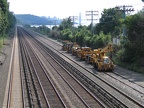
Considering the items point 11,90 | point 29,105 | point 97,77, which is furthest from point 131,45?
point 29,105

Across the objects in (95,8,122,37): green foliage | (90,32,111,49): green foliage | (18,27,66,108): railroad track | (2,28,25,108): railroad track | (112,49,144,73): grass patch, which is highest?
(95,8,122,37): green foliage

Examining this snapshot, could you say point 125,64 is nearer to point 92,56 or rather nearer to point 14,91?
point 92,56

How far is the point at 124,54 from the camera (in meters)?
38.2

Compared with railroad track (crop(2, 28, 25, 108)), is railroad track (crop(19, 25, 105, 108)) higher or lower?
higher

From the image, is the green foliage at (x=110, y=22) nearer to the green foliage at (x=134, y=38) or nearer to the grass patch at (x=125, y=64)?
the grass patch at (x=125, y=64)

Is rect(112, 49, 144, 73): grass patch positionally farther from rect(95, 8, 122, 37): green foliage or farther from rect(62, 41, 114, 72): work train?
rect(95, 8, 122, 37): green foliage

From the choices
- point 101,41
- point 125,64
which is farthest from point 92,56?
point 101,41

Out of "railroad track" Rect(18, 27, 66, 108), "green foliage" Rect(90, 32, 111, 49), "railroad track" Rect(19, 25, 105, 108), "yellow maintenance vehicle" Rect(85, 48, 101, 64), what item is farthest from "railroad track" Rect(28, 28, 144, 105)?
"green foliage" Rect(90, 32, 111, 49)

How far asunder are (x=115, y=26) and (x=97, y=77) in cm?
3828

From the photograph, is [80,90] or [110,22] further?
[110,22]

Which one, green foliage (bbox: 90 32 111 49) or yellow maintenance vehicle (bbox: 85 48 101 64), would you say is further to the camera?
green foliage (bbox: 90 32 111 49)

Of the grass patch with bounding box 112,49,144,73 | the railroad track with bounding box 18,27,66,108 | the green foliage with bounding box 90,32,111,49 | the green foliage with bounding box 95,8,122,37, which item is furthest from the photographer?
the green foliage with bounding box 95,8,122,37

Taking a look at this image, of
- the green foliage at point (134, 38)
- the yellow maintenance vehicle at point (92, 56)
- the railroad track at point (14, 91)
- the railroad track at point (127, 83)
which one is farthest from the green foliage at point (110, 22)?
the railroad track at point (14, 91)

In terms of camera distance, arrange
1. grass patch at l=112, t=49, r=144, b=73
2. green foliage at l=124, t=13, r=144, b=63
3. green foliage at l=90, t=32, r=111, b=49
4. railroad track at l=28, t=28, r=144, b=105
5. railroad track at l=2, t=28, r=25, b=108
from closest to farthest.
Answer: railroad track at l=2, t=28, r=25, b=108
railroad track at l=28, t=28, r=144, b=105
grass patch at l=112, t=49, r=144, b=73
green foliage at l=124, t=13, r=144, b=63
green foliage at l=90, t=32, r=111, b=49
